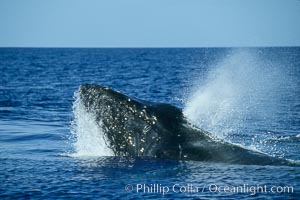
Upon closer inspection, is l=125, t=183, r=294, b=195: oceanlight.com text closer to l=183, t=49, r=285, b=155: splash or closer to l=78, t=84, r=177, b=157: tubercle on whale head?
l=78, t=84, r=177, b=157: tubercle on whale head

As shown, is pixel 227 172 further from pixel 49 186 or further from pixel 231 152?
pixel 49 186

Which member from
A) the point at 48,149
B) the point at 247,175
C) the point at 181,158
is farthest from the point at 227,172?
the point at 48,149

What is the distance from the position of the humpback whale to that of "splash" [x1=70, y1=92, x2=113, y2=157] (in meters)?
0.16

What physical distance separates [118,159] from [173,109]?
73.5 inches

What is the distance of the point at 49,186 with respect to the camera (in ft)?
35.9

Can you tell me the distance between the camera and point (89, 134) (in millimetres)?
13516

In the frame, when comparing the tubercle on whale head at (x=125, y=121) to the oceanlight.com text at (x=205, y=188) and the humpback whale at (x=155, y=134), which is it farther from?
the oceanlight.com text at (x=205, y=188)

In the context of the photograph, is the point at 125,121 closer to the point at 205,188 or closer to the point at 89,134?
the point at 89,134

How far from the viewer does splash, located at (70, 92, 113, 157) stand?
13.2m

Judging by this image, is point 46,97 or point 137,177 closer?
point 137,177

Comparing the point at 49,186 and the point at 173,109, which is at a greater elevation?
the point at 173,109

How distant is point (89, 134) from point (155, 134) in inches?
77.3

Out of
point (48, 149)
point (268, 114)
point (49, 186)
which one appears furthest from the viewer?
point (268, 114)

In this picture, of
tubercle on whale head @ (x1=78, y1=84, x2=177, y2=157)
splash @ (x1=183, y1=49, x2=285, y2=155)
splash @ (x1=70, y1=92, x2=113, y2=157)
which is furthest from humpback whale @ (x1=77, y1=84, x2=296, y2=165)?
splash @ (x1=183, y1=49, x2=285, y2=155)
